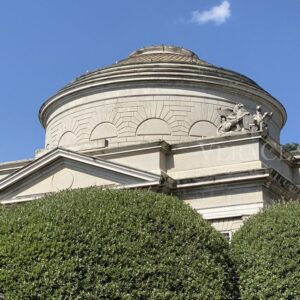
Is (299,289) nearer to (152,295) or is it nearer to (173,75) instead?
(152,295)

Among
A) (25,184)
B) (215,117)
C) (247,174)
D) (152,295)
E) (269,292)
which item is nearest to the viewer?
(152,295)

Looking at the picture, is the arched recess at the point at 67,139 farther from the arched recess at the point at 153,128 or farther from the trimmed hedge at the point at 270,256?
the trimmed hedge at the point at 270,256

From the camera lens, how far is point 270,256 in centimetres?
1755

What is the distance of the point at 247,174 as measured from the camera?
25875 millimetres

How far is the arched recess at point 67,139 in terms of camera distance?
34.3m

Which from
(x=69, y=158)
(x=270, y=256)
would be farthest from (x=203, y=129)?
(x=270, y=256)

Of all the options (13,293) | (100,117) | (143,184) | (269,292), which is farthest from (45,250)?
(100,117)

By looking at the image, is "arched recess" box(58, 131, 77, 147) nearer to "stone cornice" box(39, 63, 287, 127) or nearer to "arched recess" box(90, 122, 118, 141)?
"arched recess" box(90, 122, 118, 141)

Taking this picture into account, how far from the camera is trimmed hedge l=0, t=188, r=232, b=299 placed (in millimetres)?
16000

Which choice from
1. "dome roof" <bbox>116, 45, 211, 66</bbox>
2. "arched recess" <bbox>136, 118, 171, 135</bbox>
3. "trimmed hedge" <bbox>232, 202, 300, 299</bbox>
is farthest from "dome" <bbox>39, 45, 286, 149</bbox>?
"trimmed hedge" <bbox>232, 202, 300, 299</bbox>

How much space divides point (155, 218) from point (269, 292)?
10.4 ft

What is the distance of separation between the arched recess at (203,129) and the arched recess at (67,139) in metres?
5.60

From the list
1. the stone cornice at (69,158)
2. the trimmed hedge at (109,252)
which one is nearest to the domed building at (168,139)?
the stone cornice at (69,158)

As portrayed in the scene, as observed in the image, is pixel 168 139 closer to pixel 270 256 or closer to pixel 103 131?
pixel 103 131
